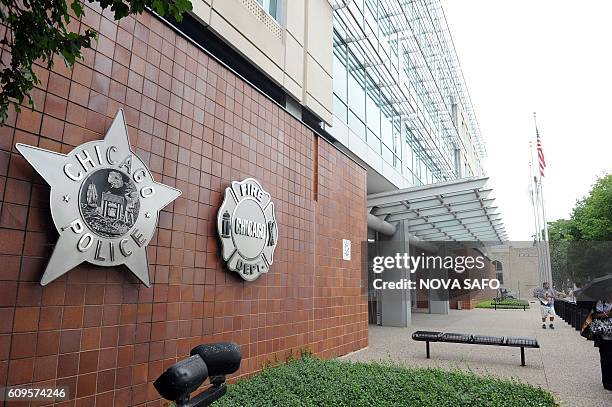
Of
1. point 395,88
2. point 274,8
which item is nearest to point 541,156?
point 395,88

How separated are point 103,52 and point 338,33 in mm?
9260

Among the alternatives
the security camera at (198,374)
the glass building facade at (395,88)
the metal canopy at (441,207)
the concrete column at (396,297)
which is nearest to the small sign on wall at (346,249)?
the glass building facade at (395,88)

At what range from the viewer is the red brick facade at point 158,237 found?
3992 millimetres

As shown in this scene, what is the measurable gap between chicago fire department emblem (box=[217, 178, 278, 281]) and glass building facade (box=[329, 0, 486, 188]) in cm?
506

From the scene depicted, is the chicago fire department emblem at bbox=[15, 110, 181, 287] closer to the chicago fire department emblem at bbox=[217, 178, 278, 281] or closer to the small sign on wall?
the chicago fire department emblem at bbox=[217, 178, 278, 281]

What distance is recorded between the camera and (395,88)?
17.2m

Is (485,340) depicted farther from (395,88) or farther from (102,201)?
(395,88)

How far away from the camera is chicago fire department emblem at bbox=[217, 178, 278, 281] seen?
21.2ft

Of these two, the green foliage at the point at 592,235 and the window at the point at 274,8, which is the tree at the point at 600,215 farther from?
the window at the point at 274,8

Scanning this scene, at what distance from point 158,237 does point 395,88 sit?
45.6 ft

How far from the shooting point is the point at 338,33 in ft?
42.3

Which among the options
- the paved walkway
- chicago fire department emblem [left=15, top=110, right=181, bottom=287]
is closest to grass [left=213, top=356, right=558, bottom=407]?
the paved walkway

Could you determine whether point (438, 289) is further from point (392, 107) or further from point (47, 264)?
point (47, 264)

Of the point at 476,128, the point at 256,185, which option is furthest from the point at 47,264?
the point at 476,128
